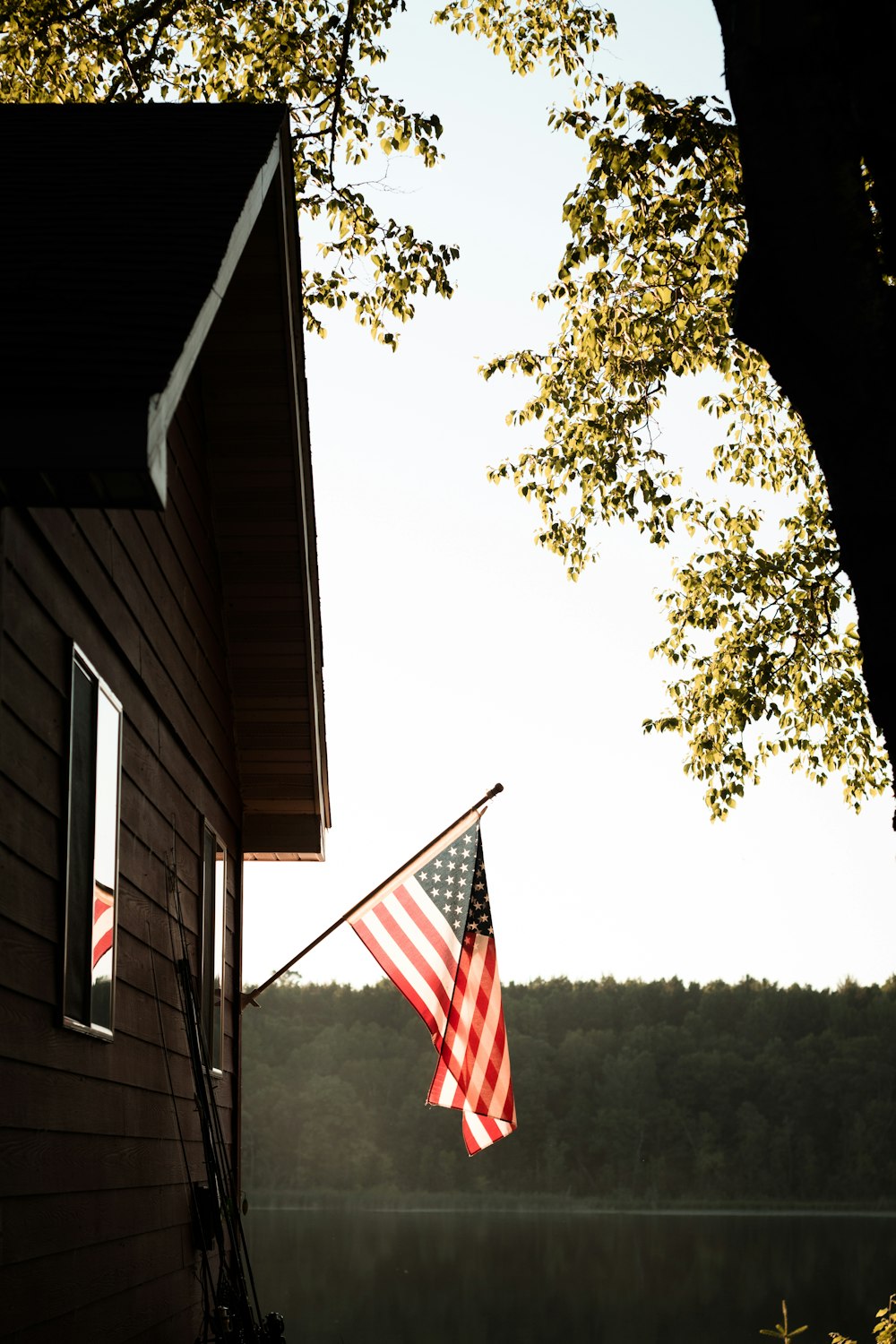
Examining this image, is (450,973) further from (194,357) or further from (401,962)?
(194,357)

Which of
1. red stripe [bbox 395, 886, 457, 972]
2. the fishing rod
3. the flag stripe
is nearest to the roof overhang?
red stripe [bbox 395, 886, 457, 972]

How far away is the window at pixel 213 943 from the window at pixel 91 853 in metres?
1.97

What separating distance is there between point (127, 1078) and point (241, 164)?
3541 millimetres

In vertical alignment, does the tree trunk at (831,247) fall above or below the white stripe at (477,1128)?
above

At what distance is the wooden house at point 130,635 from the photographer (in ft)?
12.8

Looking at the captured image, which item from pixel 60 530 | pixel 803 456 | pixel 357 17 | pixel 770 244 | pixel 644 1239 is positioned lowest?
pixel 644 1239

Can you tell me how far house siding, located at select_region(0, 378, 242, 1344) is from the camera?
4340 mm

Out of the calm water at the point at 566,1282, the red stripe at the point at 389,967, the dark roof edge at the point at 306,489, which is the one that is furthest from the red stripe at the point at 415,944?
the calm water at the point at 566,1282

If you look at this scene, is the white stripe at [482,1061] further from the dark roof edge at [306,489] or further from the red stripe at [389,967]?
the dark roof edge at [306,489]

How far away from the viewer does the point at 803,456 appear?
40.3 ft

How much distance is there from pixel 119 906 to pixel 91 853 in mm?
579

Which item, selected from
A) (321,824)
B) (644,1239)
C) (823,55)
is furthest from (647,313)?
(644,1239)

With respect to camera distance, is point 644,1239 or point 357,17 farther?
point 644,1239

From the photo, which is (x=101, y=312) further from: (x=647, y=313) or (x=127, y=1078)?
(x=647, y=313)
